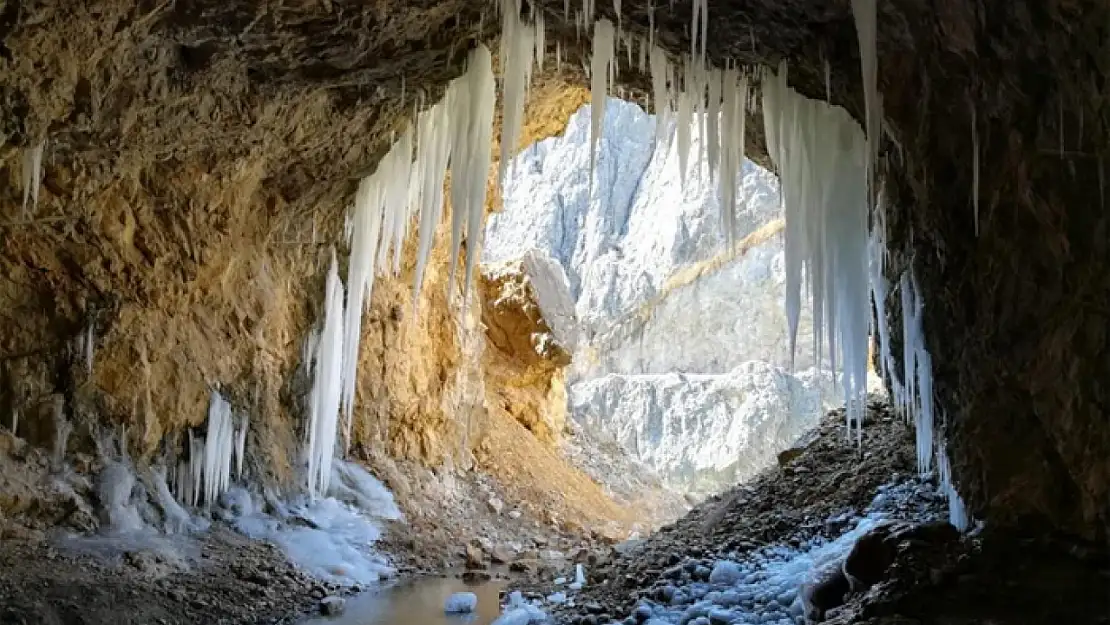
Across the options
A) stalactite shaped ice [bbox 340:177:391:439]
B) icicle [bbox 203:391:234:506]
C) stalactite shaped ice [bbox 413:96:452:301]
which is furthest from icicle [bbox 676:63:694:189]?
icicle [bbox 203:391:234:506]

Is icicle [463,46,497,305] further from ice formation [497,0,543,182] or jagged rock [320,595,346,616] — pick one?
jagged rock [320,595,346,616]

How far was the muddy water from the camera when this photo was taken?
7633mm

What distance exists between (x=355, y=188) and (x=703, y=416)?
27.2m

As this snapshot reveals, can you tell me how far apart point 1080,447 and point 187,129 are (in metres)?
6.89

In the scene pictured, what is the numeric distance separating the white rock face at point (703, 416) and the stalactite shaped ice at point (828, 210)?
28.4m

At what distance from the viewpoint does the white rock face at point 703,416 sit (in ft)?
115

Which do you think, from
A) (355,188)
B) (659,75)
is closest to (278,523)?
(355,188)

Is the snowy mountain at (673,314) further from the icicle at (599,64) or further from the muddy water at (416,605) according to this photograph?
the icicle at (599,64)

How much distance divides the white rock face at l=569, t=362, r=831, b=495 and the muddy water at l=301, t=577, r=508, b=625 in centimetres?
2493

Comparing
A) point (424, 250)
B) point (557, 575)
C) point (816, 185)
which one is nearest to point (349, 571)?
point (557, 575)

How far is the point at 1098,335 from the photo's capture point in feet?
12.5

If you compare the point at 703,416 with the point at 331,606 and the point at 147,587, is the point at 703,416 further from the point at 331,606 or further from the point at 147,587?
the point at 147,587

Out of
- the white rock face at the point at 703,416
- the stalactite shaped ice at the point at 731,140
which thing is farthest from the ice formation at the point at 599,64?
the white rock face at the point at 703,416

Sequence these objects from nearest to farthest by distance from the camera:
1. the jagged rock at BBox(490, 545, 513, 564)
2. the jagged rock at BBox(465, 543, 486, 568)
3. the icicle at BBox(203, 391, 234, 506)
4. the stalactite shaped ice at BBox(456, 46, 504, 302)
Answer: the stalactite shaped ice at BBox(456, 46, 504, 302), the icicle at BBox(203, 391, 234, 506), the jagged rock at BBox(465, 543, 486, 568), the jagged rock at BBox(490, 545, 513, 564)
